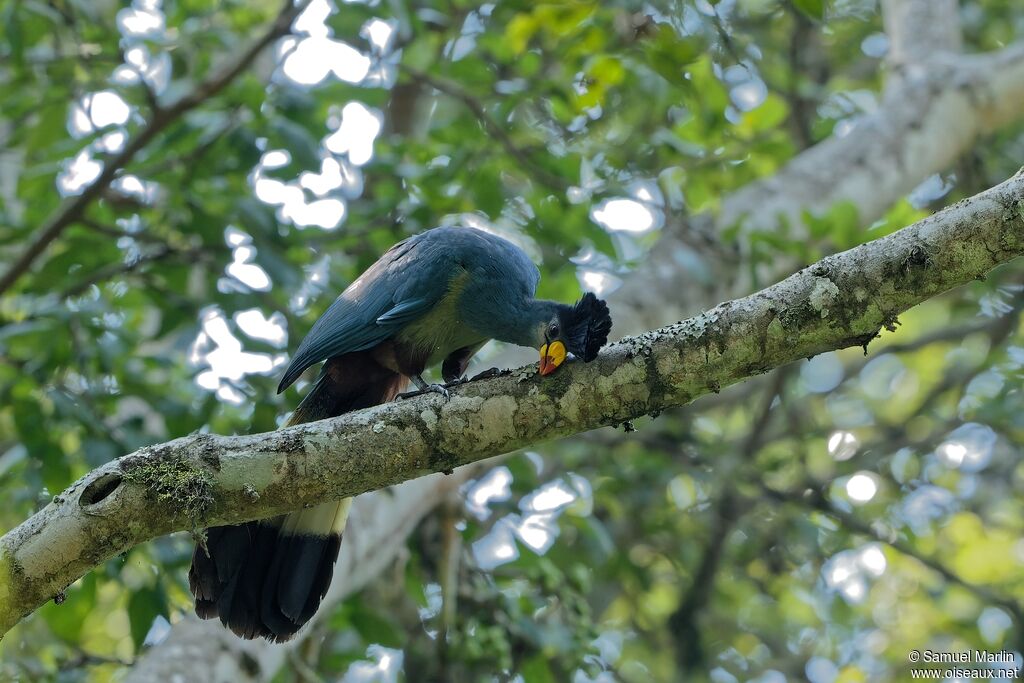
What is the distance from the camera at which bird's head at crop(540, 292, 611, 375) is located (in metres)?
2.98

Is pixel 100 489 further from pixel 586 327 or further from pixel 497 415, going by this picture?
pixel 586 327

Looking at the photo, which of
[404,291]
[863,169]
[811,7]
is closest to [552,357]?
[404,291]

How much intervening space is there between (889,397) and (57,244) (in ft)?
20.1

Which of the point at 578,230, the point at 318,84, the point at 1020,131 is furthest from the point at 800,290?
the point at 1020,131

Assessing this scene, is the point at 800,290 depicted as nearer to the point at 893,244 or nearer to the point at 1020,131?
the point at 893,244

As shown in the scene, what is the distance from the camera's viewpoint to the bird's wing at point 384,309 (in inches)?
158

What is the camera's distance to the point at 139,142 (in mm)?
4680

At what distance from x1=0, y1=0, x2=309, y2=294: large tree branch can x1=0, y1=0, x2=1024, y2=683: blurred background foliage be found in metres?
0.08

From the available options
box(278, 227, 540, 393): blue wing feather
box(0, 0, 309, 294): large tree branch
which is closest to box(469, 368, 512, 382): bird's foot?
box(278, 227, 540, 393): blue wing feather

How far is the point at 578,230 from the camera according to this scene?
4.99 m

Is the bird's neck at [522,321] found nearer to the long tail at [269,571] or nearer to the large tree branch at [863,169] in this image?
the long tail at [269,571]

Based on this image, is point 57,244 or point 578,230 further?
point 57,244

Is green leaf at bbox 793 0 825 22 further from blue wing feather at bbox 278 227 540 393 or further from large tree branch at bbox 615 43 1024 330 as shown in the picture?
blue wing feather at bbox 278 227 540 393

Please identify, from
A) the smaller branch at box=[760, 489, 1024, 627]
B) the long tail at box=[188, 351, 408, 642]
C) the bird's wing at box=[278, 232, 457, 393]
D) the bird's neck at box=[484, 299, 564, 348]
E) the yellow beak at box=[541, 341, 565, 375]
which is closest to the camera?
the yellow beak at box=[541, 341, 565, 375]
